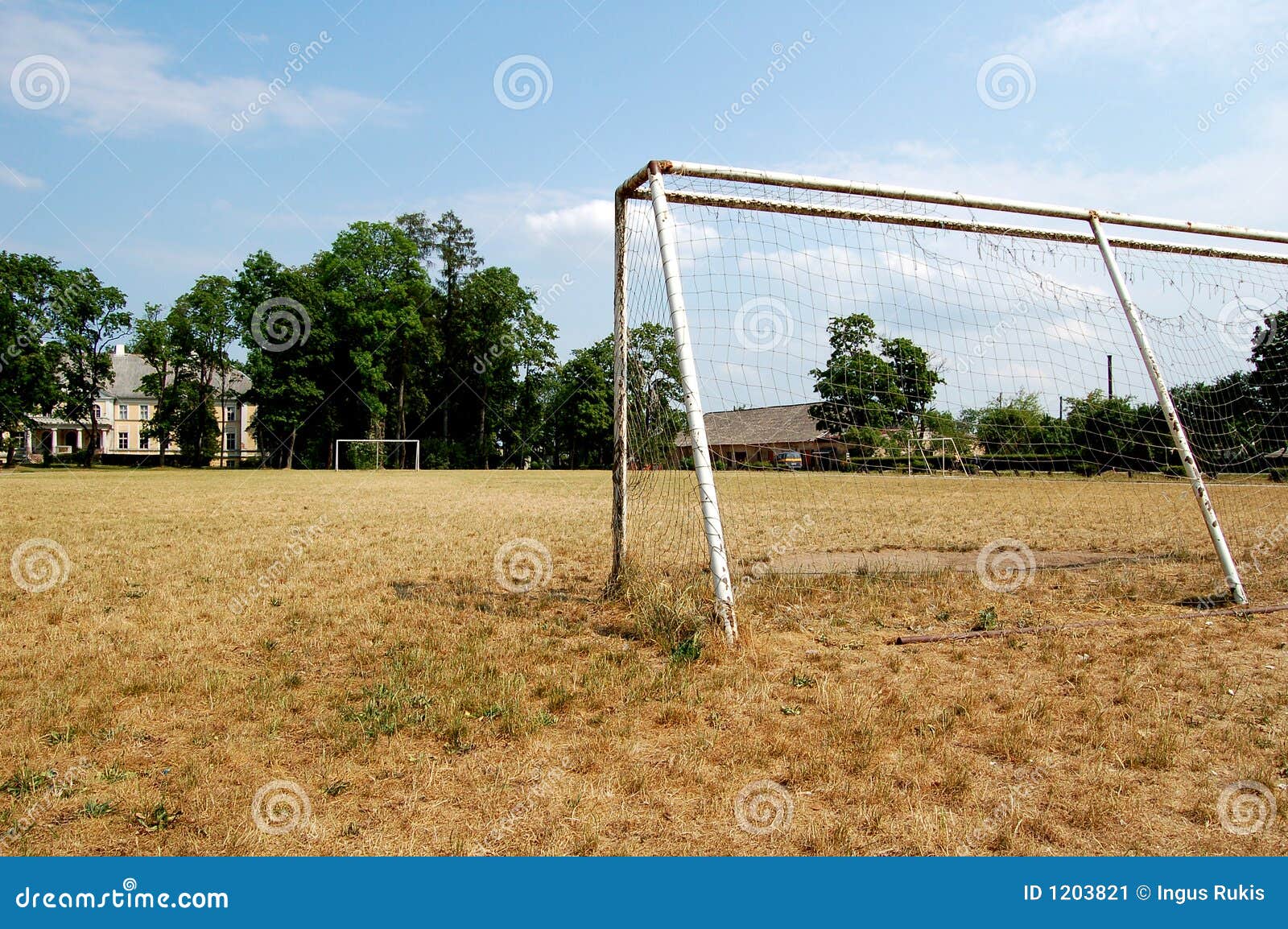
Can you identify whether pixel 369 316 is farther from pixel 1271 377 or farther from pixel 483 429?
pixel 1271 377

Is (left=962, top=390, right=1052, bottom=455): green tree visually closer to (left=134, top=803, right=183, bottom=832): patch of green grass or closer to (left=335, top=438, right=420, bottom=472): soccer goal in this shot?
(left=134, top=803, right=183, bottom=832): patch of green grass

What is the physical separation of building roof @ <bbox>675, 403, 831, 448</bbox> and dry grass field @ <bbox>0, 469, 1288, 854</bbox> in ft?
4.76

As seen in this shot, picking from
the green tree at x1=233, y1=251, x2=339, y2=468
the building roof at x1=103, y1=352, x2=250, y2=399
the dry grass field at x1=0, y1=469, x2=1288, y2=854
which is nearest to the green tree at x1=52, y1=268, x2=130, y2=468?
the green tree at x1=233, y1=251, x2=339, y2=468

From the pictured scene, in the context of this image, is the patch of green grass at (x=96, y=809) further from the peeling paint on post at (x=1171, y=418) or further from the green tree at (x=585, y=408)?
the green tree at (x=585, y=408)

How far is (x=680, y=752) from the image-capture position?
10.8 ft

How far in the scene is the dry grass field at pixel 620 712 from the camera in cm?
267

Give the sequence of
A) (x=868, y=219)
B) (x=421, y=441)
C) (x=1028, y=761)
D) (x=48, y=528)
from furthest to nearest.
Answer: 1. (x=421, y=441)
2. (x=48, y=528)
3. (x=868, y=219)
4. (x=1028, y=761)

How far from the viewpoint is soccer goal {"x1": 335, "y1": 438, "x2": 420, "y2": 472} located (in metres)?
45.4

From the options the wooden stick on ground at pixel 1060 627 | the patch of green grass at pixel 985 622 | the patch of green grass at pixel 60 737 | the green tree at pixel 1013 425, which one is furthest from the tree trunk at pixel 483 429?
the patch of green grass at pixel 60 737

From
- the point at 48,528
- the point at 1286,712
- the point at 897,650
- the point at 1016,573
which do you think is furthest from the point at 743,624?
the point at 48,528

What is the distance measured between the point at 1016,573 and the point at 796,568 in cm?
208

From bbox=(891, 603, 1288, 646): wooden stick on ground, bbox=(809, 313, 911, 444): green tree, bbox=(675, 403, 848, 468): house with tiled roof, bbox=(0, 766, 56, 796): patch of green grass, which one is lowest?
bbox=(0, 766, 56, 796): patch of green grass

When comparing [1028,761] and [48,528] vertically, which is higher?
[48,528]

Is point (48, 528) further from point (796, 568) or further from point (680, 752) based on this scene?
point (680, 752)
